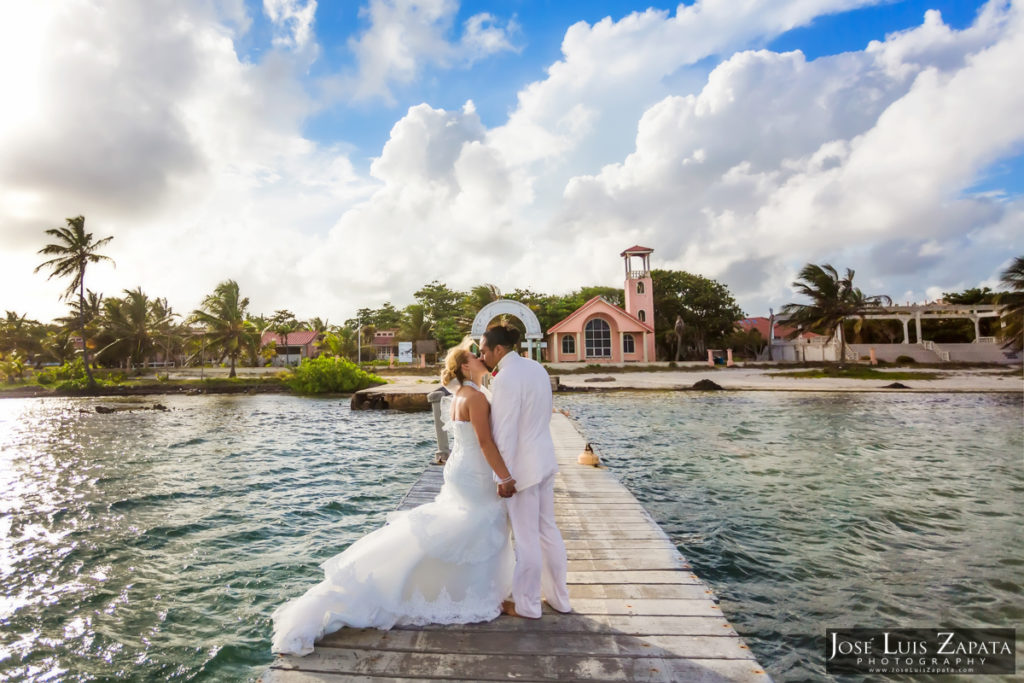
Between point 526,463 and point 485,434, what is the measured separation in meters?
0.30

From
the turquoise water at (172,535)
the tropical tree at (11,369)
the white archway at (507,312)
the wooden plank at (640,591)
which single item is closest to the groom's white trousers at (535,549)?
the wooden plank at (640,591)

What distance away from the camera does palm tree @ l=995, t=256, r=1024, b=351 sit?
91.1ft

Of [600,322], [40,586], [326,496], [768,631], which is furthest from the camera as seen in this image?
[600,322]

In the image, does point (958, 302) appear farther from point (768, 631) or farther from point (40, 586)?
point (40, 586)

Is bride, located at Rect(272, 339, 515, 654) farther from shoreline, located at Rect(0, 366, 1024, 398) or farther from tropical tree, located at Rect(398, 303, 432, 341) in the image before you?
tropical tree, located at Rect(398, 303, 432, 341)

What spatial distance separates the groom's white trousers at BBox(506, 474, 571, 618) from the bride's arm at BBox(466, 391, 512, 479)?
22 cm

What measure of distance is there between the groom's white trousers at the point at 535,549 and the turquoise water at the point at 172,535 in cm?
207

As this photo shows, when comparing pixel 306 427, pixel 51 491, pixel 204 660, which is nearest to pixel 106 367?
pixel 306 427

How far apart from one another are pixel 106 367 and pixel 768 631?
53809mm

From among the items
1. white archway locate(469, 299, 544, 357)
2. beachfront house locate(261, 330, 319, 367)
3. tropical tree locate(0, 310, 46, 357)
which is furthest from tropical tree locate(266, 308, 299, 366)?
white archway locate(469, 299, 544, 357)

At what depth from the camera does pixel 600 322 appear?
39.8 m

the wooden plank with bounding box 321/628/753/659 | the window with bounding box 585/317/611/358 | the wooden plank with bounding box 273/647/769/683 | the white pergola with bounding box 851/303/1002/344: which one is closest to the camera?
the wooden plank with bounding box 273/647/769/683

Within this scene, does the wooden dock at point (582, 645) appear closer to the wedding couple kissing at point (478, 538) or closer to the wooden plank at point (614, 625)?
the wooden plank at point (614, 625)

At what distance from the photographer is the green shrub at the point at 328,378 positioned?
2808cm
